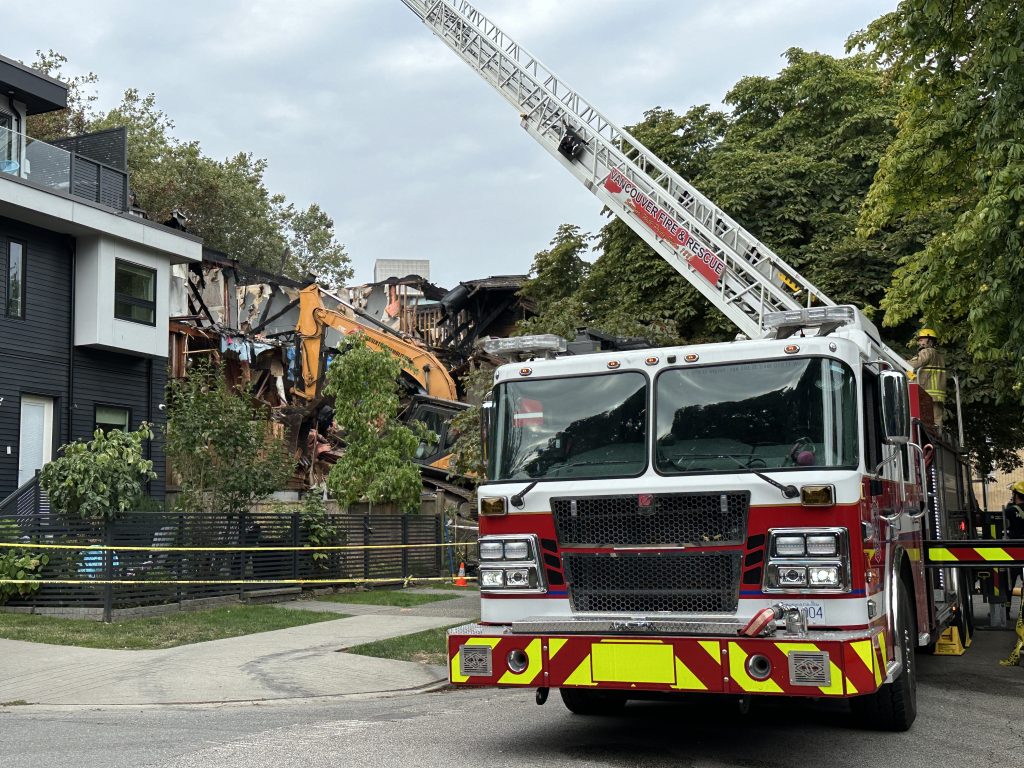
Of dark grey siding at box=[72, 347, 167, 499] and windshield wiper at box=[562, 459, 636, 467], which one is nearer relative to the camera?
windshield wiper at box=[562, 459, 636, 467]

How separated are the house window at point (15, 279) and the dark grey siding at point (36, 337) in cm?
9

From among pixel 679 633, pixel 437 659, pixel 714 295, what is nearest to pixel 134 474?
pixel 437 659

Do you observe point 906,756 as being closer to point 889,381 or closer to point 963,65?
point 889,381

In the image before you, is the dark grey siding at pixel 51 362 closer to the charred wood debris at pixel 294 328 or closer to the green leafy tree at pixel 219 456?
the green leafy tree at pixel 219 456

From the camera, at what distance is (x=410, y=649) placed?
40.7 feet

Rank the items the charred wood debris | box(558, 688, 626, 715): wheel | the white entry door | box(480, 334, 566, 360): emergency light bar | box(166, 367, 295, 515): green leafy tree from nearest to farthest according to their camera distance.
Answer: box(480, 334, 566, 360): emergency light bar → box(558, 688, 626, 715): wheel → box(166, 367, 295, 515): green leafy tree → the white entry door → the charred wood debris

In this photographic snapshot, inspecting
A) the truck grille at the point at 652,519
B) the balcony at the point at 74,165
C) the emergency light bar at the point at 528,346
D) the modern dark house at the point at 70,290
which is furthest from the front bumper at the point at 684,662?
the balcony at the point at 74,165

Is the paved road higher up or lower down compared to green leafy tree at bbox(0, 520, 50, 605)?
lower down

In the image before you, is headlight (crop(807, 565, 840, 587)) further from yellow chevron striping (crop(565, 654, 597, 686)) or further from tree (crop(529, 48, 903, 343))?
tree (crop(529, 48, 903, 343))

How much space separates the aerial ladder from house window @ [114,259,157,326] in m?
8.34

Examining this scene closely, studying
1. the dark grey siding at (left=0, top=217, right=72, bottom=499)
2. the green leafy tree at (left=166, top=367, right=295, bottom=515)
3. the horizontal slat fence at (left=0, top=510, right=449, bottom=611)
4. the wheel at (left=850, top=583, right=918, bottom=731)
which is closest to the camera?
the wheel at (left=850, top=583, right=918, bottom=731)

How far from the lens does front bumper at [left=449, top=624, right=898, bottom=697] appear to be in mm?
6219

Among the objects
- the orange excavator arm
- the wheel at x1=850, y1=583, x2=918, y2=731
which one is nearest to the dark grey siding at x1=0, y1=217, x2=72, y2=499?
the orange excavator arm

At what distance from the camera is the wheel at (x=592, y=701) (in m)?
8.42
